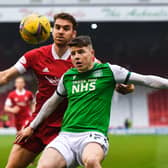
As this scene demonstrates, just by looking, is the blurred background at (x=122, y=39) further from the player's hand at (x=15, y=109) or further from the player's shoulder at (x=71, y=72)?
the player's shoulder at (x=71, y=72)

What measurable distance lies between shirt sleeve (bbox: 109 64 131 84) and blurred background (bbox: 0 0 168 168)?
79.7 feet

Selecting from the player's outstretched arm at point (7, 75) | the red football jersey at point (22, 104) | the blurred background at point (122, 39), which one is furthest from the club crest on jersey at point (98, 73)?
the blurred background at point (122, 39)

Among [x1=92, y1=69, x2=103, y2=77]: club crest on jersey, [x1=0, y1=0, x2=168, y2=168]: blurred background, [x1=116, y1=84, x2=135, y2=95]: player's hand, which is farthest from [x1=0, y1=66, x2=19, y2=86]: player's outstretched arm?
[x1=0, y1=0, x2=168, y2=168]: blurred background

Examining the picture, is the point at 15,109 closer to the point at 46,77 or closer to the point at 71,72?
the point at 46,77

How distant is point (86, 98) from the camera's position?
4.82m

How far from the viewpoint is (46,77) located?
5473 mm

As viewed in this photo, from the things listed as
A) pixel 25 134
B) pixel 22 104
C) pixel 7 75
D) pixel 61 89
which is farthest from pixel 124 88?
pixel 22 104

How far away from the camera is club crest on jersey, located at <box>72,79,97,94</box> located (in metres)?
4.87

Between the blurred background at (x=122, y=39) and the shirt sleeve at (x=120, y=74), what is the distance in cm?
2430

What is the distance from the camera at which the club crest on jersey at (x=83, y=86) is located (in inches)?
192

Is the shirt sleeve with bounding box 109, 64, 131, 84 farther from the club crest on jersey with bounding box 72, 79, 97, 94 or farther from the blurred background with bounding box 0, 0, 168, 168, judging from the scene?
the blurred background with bounding box 0, 0, 168, 168

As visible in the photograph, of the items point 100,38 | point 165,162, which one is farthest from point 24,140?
point 100,38

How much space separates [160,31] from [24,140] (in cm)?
2944

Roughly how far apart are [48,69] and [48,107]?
0.48 m
